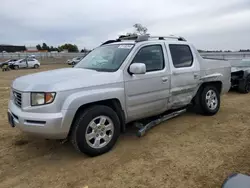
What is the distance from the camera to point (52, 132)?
133 inches

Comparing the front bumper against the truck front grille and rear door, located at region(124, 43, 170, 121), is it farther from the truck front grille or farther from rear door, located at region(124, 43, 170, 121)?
rear door, located at region(124, 43, 170, 121)

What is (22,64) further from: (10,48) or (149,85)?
(10,48)

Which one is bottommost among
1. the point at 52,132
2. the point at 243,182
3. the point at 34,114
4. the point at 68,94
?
the point at 243,182

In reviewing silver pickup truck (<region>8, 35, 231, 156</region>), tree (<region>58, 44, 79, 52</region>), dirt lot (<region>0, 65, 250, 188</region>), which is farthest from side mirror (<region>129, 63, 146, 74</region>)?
tree (<region>58, 44, 79, 52</region>)

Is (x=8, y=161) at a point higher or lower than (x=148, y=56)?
lower

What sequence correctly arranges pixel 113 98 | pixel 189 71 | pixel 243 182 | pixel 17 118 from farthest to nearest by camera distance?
pixel 189 71
pixel 113 98
pixel 17 118
pixel 243 182

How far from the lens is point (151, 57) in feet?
15.0

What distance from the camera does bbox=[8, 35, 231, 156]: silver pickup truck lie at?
339 cm

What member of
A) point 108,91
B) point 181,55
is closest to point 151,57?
point 181,55

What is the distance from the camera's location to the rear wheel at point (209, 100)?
558cm

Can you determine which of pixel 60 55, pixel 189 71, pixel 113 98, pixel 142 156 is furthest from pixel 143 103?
pixel 60 55

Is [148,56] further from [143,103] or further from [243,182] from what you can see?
[243,182]

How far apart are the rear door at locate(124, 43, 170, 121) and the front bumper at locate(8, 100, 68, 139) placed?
48.4 inches

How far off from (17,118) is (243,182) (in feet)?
9.96
